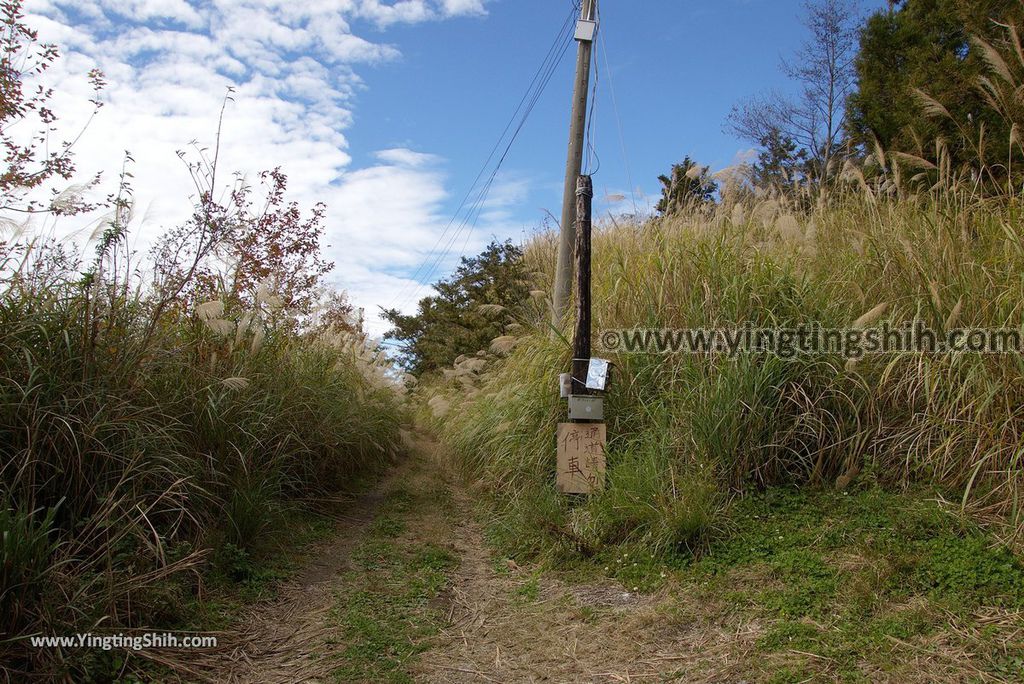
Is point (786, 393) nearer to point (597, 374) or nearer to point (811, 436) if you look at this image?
point (811, 436)

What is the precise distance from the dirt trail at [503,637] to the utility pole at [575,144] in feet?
12.5

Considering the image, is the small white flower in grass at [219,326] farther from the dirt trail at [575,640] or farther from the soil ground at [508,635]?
the dirt trail at [575,640]

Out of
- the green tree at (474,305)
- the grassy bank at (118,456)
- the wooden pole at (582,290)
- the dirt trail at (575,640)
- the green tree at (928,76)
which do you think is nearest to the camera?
the grassy bank at (118,456)

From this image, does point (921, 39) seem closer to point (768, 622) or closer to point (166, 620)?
point (768, 622)

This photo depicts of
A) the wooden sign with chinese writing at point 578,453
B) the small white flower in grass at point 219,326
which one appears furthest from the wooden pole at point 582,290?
the small white flower in grass at point 219,326

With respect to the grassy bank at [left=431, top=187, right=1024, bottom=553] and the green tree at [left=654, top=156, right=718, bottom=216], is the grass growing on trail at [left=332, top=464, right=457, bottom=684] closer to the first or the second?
the grassy bank at [left=431, top=187, right=1024, bottom=553]

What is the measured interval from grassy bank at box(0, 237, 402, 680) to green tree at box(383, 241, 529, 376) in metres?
5.53

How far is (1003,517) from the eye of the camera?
12.4ft

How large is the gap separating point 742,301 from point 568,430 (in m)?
1.77

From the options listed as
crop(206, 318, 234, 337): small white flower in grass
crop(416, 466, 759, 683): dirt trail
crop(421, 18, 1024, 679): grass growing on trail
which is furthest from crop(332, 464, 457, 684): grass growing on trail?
crop(206, 318, 234, 337): small white flower in grass

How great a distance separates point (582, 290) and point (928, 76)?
651 cm

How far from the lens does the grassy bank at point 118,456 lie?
10.0ft

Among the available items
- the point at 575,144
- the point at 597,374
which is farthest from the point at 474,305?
the point at 597,374

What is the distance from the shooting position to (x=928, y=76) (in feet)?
29.3
